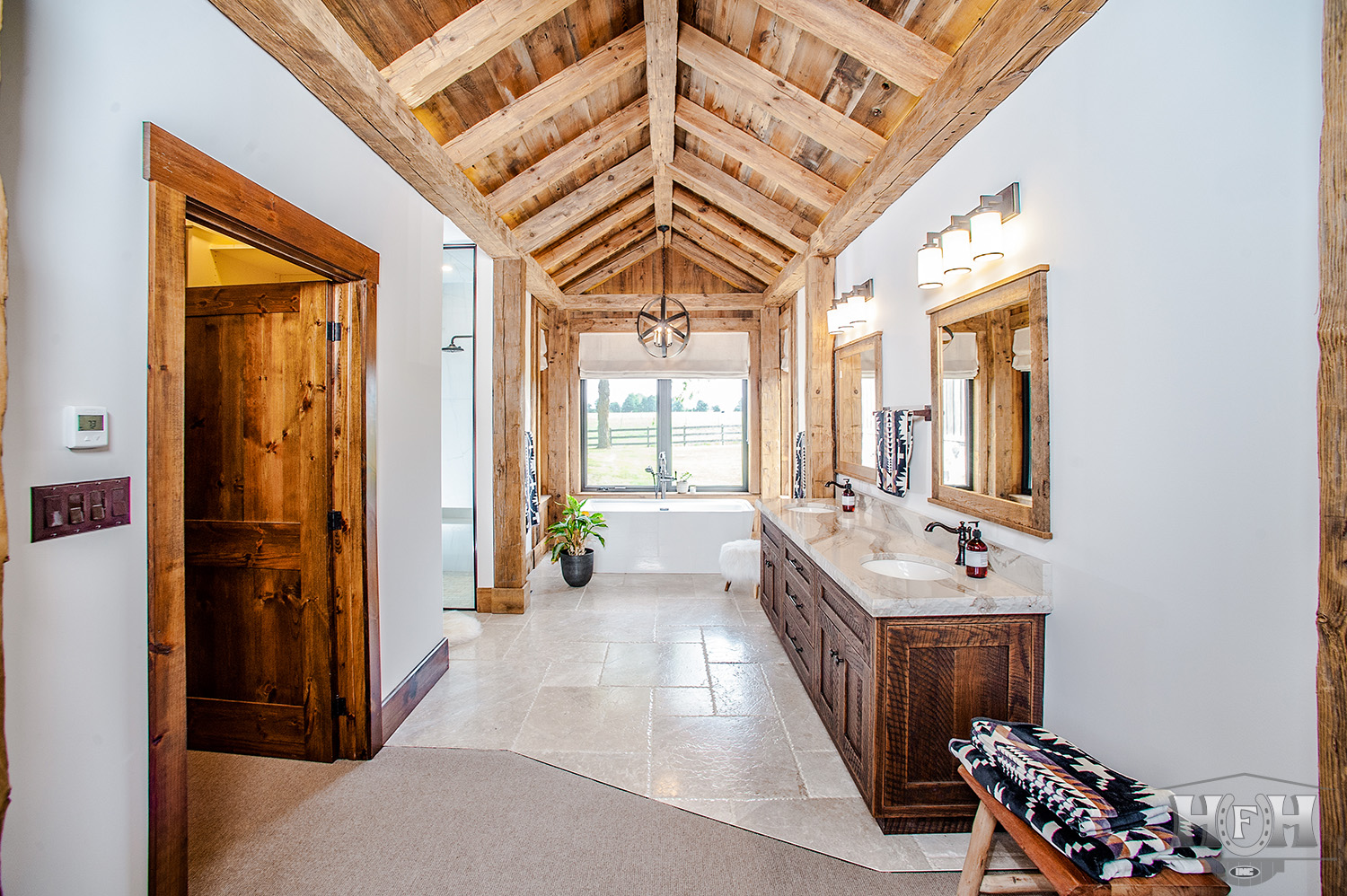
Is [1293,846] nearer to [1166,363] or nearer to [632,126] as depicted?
[1166,363]

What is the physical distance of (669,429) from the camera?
19.8 ft

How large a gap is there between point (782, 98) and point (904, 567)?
241 cm

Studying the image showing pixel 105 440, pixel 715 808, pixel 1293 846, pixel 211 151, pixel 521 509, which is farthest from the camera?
pixel 521 509

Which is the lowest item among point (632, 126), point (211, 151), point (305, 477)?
point (305, 477)

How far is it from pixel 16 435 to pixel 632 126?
343cm

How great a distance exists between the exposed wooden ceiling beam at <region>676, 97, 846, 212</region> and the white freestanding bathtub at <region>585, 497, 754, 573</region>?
2.79 m

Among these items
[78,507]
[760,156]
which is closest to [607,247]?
[760,156]

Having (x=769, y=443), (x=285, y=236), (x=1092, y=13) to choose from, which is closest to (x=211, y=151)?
(x=285, y=236)

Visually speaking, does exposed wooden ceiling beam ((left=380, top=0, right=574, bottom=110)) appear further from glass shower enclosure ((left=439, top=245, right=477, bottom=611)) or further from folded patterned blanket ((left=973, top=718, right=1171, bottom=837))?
folded patterned blanket ((left=973, top=718, right=1171, bottom=837))

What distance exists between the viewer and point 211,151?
158 centimetres

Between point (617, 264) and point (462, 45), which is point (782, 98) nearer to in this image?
point (462, 45)

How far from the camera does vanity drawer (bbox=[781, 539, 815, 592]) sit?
2.70 m

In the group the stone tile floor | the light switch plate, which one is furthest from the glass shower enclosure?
the light switch plate

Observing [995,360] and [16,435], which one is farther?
[995,360]
